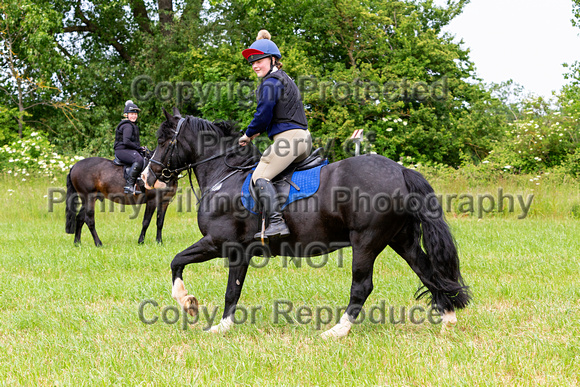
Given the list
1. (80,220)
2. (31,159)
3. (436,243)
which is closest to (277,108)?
(436,243)

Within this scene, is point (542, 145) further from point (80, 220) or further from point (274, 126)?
point (274, 126)

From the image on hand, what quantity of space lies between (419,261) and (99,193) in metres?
8.50

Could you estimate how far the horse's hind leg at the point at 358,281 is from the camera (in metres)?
4.73

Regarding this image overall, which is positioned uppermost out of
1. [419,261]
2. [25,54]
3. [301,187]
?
[25,54]

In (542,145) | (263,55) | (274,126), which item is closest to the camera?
(263,55)

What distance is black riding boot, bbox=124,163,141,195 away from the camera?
34.5ft

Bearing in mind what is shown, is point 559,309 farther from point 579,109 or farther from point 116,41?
point 116,41

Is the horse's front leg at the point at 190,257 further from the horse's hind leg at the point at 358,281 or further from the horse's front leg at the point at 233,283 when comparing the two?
the horse's hind leg at the point at 358,281

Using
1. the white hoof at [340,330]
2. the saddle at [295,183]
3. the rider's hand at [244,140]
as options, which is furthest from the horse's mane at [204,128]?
the white hoof at [340,330]

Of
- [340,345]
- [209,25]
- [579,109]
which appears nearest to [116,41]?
[209,25]

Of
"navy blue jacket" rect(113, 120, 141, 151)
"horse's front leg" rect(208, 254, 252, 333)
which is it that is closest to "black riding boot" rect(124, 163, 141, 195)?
"navy blue jacket" rect(113, 120, 141, 151)

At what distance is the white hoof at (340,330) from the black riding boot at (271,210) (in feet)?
3.20

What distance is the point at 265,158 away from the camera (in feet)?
16.3

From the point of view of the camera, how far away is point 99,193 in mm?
11398
